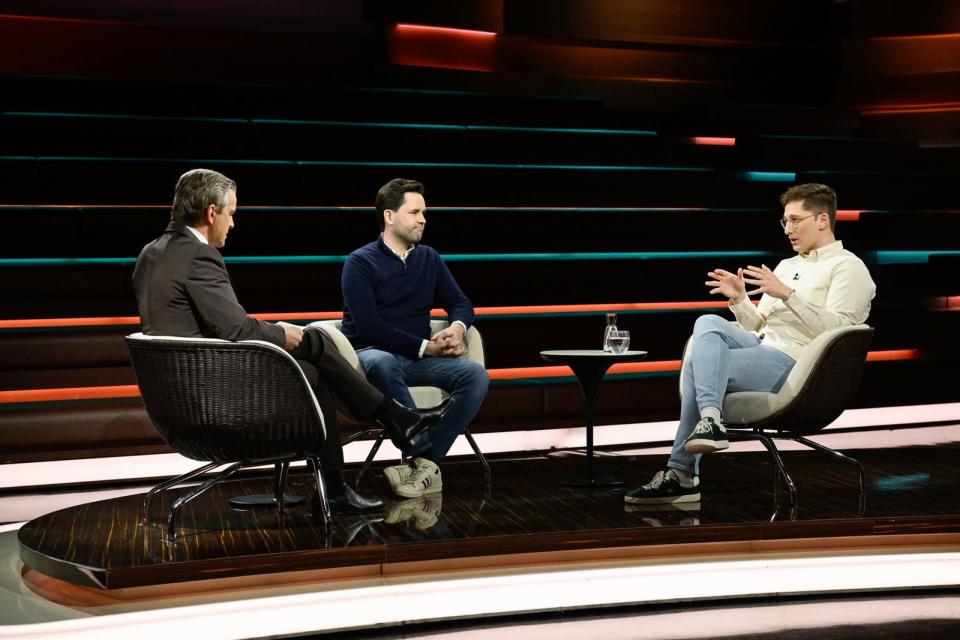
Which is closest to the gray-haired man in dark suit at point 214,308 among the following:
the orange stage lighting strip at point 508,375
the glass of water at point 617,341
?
the glass of water at point 617,341

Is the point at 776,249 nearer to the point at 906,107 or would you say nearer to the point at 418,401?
the point at 906,107

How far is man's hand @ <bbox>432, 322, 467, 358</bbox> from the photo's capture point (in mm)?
4016

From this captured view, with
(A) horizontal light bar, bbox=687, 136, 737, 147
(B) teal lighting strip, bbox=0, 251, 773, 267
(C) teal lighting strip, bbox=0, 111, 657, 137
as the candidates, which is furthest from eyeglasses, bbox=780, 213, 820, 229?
(A) horizontal light bar, bbox=687, 136, 737, 147

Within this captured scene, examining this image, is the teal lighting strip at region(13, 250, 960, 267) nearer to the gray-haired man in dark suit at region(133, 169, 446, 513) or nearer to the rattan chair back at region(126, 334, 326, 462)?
the gray-haired man in dark suit at region(133, 169, 446, 513)

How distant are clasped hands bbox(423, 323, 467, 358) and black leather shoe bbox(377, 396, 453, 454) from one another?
368 millimetres

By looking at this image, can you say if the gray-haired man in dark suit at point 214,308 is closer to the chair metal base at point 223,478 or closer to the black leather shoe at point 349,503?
the black leather shoe at point 349,503

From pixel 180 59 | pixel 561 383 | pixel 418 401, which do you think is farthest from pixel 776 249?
pixel 180 59

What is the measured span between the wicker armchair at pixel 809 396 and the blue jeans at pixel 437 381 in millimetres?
899

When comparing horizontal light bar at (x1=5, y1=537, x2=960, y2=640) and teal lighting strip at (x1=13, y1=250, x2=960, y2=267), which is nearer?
horizontal light bar at (x1=5, y1=537, x2=960, y2=640)

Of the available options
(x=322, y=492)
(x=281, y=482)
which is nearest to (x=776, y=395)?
(x=322, y=492)

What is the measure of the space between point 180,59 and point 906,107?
564cm

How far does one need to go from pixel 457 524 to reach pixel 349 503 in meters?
0.39

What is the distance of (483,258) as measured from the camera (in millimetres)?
6590

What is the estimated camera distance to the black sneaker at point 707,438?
344 centimetres
